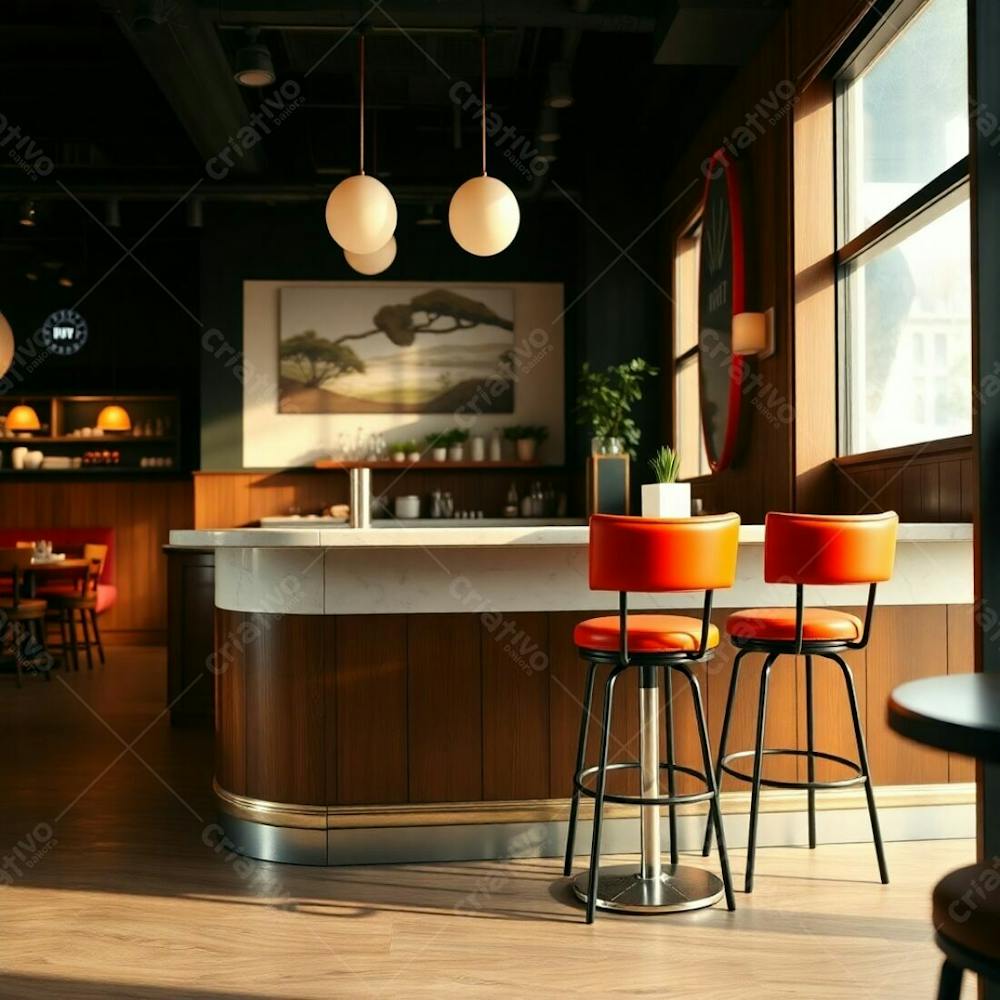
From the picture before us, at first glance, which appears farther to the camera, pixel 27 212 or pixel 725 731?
pixel 27 212

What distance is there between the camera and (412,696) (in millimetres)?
→ 3467

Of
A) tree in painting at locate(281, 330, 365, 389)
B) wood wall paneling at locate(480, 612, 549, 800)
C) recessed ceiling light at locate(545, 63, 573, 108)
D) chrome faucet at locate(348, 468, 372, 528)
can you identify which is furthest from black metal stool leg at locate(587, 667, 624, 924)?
tree in painting at locate(281, 330, 365, 389)

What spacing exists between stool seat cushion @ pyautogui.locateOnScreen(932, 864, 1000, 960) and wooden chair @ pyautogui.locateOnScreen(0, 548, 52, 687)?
6630 millimetres

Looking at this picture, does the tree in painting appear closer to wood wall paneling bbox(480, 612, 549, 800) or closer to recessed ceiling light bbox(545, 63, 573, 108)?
recessed ceiling light bbox(545, 63, 573, 108)

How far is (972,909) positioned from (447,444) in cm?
670

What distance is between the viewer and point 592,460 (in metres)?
4.98

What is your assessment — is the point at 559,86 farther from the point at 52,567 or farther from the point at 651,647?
the point at 52,567

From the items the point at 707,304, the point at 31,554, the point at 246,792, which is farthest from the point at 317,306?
the point at 246,792

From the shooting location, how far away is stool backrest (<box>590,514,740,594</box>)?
2758 mm

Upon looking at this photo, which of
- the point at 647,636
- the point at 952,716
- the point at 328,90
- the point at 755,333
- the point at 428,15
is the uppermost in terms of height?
the point at 328,90

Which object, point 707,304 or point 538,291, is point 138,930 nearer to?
point 707,304

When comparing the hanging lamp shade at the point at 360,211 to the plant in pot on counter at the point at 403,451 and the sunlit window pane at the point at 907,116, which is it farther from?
the plant in pot on counter at the point at 403,451

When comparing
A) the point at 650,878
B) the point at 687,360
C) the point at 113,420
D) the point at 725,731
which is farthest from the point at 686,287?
the point at 113,420

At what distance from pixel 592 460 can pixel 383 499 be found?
3.24 metres
